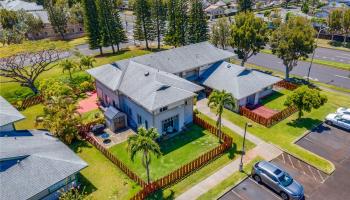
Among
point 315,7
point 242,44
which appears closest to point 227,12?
point 315,7

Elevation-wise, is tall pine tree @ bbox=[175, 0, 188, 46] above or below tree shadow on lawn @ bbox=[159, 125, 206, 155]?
above

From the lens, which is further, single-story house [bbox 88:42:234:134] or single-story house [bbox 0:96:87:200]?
single-story house [bbox 88:42:234:134]

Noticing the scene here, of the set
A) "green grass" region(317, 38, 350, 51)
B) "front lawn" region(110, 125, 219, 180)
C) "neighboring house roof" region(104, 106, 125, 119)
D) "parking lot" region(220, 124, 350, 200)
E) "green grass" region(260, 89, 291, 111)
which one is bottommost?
"parking lot" region(220, 124, 350, 200)

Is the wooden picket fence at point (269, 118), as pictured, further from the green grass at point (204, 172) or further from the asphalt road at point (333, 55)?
the asphalt road at point (333, 55)

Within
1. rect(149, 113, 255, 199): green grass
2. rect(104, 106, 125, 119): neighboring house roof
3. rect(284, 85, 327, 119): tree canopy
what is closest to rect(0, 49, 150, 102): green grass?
rect(104, 106, 125, 119): neighboring house roof

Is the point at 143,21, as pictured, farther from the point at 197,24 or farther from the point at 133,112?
the point at 133,112

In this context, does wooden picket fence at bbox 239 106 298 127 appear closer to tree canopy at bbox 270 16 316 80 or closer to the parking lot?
the parking lot
